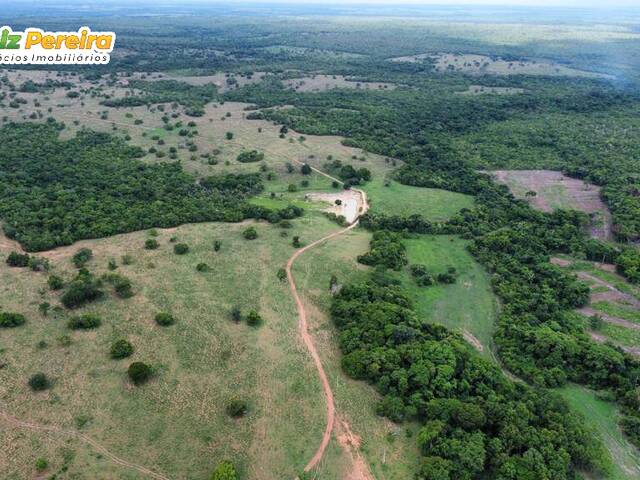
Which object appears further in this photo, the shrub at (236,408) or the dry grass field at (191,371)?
the shrub at (236,408)

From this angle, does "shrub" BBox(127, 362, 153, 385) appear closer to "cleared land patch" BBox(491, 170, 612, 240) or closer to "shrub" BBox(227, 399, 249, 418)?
"shrub" BBox(227, 399, 249, 418)

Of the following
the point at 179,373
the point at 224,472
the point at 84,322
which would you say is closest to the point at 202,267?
the point at 84,322

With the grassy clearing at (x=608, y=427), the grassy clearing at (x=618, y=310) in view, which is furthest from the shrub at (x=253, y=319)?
the grassy clearing at (x=618, y=310)

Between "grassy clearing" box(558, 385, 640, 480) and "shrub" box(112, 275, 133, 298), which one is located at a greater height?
"shrub" box(112, 275, 133, 298)

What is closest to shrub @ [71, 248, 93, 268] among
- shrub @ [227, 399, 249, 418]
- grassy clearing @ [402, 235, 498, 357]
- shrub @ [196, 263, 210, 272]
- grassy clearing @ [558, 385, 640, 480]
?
shrub @ [196, 263, 210, 272]

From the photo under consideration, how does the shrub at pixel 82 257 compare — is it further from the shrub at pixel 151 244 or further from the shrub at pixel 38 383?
the shrub at pixel 38 383

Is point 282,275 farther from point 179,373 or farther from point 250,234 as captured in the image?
point 179,373

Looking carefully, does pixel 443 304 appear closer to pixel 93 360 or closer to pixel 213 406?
pixel 213 406
